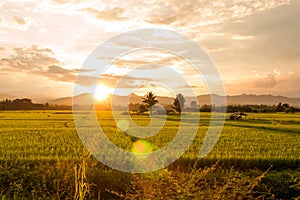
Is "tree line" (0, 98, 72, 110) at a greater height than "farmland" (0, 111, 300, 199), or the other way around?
"tree line" (0, 98, 72, 110)

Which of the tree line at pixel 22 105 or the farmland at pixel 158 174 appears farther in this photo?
the tree line at pixel 22 105

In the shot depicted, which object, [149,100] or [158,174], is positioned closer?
[158,174]

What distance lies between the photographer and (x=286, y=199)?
27.5 feet

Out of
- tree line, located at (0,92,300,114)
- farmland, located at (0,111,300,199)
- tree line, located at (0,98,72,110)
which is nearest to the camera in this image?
farmland, located at (0,111,300,199)

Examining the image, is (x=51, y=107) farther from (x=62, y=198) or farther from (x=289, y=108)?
(x=62, y=198)

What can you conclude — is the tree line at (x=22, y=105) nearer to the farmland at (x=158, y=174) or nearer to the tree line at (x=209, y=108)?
the tree line at (x=209, y=108)

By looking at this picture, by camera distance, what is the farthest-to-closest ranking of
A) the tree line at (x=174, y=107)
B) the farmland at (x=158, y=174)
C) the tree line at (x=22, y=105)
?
the tree line at (x=22, y=105)
the tree line at (x=174, y=107)
the farmland at (x=158, y=174)

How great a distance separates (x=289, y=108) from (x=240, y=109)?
892 cm

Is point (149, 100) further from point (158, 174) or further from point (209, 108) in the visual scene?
point (158, 174)

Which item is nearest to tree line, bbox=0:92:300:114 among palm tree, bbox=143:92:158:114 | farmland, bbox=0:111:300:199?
palm tree, bbox=143:92:158:114

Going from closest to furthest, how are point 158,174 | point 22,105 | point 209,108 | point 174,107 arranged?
point 158,174
point 174,107
point 209,108
point 22,105

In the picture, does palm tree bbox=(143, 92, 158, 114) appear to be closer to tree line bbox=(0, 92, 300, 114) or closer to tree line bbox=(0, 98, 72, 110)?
tree line bbox=(0, 92, 300, 114)

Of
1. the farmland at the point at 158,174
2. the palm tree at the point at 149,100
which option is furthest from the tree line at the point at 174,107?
the farmland at the point at 158,174

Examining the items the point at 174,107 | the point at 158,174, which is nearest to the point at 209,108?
the point at 174,107
